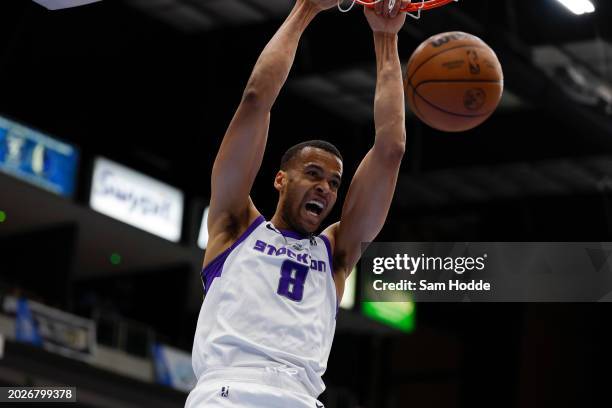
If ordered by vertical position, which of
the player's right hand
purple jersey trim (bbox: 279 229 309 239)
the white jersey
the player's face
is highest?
the player's right hand

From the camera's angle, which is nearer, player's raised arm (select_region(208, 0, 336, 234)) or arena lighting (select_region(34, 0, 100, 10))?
player's raised arm (select_region(208, 0, 336, 234))

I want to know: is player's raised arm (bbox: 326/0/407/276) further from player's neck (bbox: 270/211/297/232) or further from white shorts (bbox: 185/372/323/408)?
white shorts (bbox: 185/372/323/408)

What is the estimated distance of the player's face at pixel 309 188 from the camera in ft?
15.4

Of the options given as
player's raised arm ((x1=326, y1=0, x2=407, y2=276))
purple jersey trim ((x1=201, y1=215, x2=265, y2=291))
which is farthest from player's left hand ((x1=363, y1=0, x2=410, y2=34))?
purple jersey trim ((x1=201, y1=215, x2=265, y2=291))

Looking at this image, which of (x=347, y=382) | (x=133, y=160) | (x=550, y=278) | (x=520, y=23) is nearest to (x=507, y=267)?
(x=550, y=278)

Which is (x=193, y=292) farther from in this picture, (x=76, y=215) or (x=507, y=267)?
(x=507, y=267)

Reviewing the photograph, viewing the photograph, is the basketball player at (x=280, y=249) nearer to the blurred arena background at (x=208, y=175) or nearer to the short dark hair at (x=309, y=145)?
the short dark hair at (x=309, y=145)

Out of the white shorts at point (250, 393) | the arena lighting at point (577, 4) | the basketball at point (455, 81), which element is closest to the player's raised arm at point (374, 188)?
the white shorts at point (250, 393)

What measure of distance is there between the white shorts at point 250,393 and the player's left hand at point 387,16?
5.90 ft

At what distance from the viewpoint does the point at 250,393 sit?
14.0 ft

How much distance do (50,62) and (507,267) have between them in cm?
908

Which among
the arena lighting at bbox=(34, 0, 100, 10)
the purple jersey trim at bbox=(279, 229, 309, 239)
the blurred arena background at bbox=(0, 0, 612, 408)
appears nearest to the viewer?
the purple jersey trim at bbox=(279, 229, 309, 239)

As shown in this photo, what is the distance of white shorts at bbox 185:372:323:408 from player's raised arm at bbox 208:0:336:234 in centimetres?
69

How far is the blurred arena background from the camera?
18.0 metres
